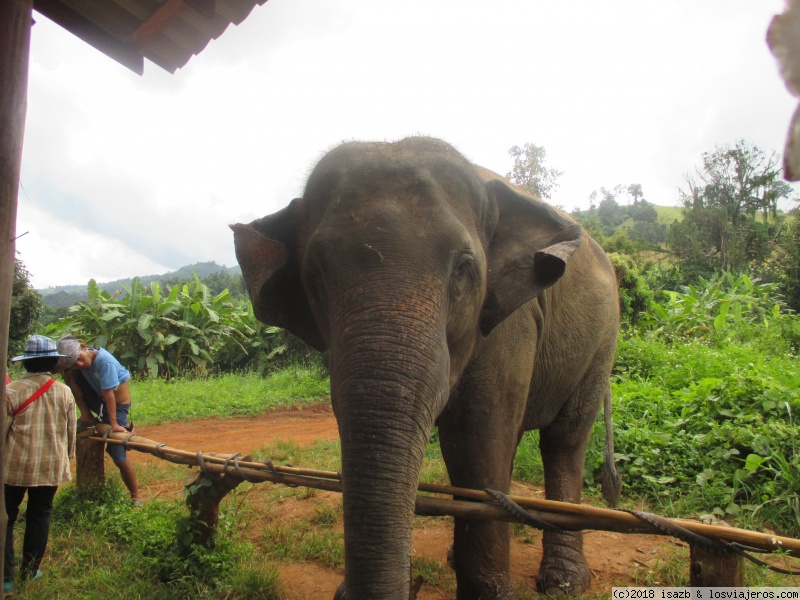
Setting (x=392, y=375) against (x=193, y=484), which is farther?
(x=193, y=484)

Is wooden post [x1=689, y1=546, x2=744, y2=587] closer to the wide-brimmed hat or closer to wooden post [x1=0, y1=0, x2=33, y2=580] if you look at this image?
wooden post [x1=0, y1=0, x2=33, y2=580]

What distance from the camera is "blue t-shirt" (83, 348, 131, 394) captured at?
18.7 ft

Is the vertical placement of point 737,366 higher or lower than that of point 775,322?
lower

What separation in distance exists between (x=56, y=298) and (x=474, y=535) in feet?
418

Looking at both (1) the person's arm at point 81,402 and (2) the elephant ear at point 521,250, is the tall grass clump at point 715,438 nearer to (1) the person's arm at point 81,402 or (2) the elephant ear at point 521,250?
(2) the elephant ear at point 521,250

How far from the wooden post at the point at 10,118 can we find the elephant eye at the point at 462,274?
2155mm

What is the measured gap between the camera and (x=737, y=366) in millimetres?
7133

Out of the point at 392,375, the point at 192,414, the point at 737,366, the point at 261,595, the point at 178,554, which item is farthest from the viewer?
the point at 192,414

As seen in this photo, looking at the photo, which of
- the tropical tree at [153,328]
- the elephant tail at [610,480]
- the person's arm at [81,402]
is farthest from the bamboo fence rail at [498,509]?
the tropical tree at [153,328]

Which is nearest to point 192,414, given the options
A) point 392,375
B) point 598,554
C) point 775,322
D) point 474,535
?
point 598,554

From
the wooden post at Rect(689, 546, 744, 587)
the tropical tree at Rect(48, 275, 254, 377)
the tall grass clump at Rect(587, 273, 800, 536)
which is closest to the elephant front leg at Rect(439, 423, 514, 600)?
the wooden post at Rect(689, 546, 744, 587)

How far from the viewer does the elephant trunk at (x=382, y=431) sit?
6.75 ft

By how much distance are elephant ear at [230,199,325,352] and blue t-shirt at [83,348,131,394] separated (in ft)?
10.4

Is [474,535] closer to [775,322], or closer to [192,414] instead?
[192,414]
